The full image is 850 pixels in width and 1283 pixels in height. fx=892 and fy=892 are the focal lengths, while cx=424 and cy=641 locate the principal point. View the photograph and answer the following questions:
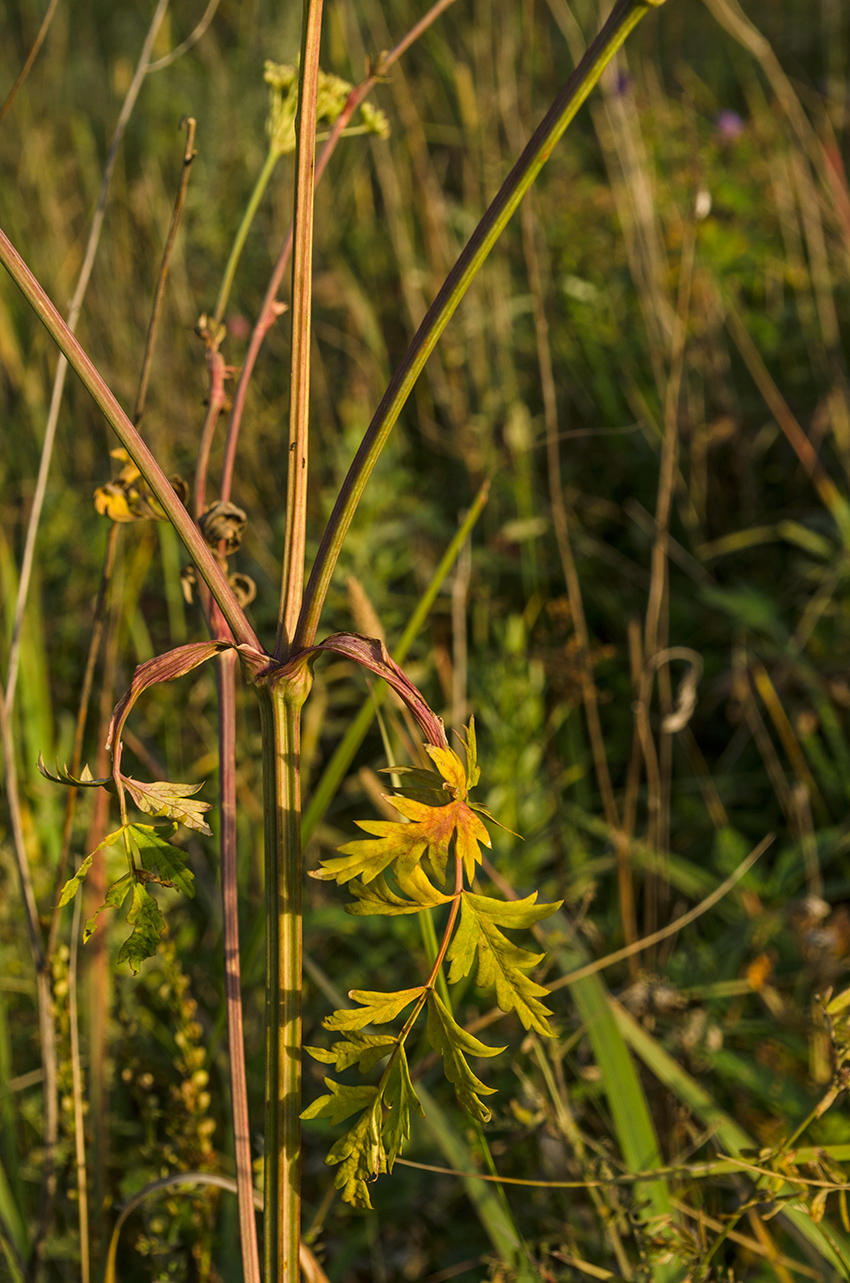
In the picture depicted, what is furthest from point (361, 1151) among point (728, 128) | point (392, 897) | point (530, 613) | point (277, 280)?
point (728, 128)

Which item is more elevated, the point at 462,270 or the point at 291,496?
the point at 462,270

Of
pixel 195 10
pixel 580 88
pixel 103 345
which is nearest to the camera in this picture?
pixel 580 88

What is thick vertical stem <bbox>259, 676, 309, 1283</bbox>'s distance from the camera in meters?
0.42

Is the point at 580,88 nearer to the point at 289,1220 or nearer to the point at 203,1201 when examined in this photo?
the point at 289,1220

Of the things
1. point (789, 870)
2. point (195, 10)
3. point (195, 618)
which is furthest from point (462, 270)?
point (195, 10)

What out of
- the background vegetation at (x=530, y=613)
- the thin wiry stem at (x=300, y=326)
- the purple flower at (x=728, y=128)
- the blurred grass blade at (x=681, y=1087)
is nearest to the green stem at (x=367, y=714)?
the background vegetation at (x=530, y=613)

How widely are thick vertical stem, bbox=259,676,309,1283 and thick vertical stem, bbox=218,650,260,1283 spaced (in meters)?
0.04

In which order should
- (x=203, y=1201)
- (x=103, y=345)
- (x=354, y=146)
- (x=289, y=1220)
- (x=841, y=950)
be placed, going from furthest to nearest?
(x=354, y=146), (x=103, y=345), (x=841, y=950), (x=203, y=1201), (x=289, y=1220)

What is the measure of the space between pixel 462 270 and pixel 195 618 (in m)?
1.51

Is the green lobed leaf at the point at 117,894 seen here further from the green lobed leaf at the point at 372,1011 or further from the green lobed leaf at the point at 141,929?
the green lobed leaf at the point at 372,1011

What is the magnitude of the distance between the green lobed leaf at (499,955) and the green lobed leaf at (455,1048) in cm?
2

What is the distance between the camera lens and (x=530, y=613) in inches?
60.6

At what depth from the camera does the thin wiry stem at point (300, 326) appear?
0.39 metres

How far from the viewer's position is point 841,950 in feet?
3.66
